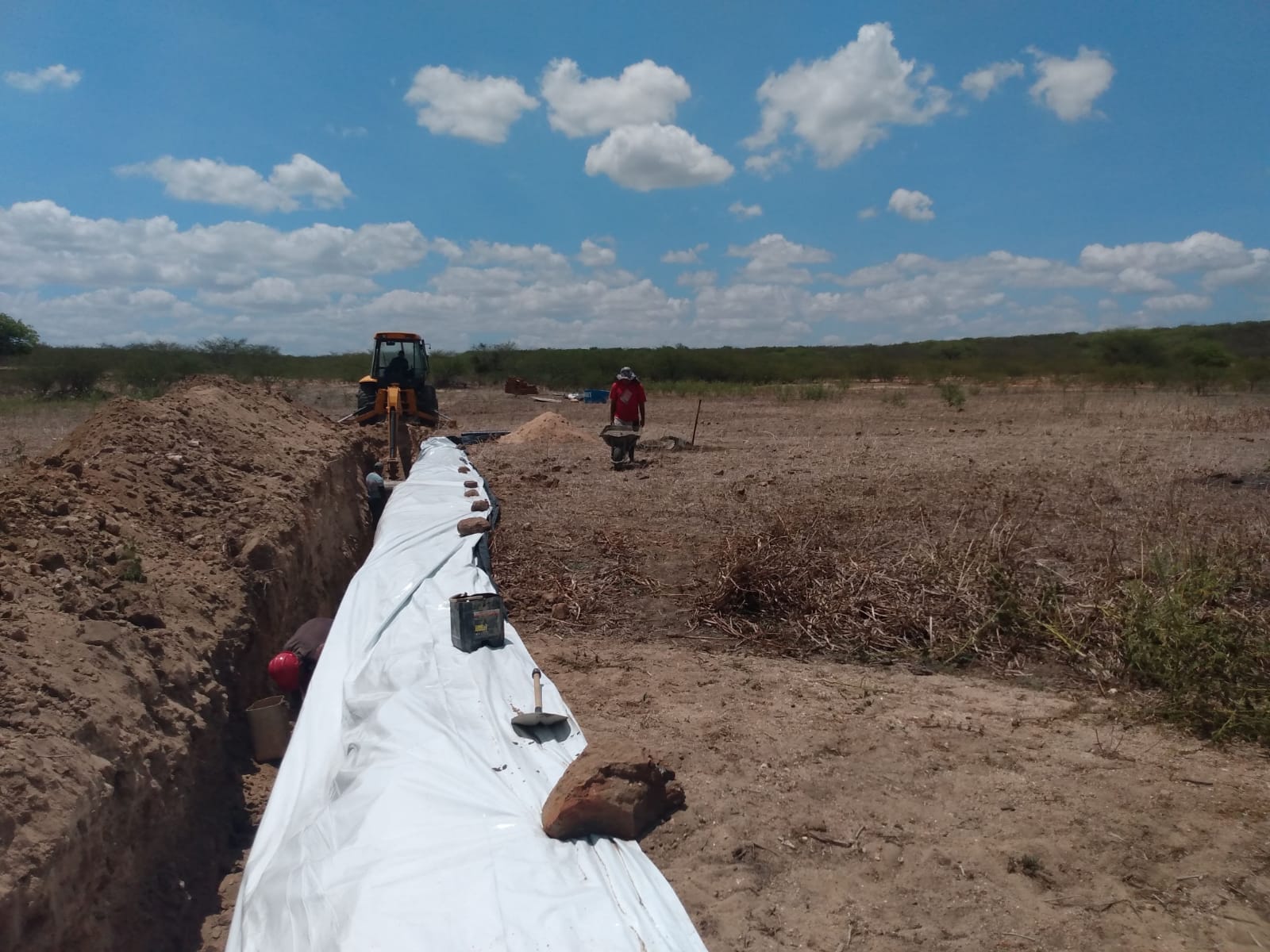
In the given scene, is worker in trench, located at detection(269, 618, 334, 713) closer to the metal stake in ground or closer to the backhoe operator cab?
the metal stake in ground

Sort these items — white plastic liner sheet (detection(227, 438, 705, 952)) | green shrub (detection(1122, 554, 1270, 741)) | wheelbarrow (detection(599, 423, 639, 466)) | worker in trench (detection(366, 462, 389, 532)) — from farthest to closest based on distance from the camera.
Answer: wheelbarrow (detection(599, 423, 639, 466))
worker in trench (detection(366, 462, 389, 532))
green shrub (detection(1122, 554, 1270, 741))
white plastic liner sheet (detection(227, 438, 705, 952))

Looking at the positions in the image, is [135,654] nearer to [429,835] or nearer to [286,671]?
[286,671]

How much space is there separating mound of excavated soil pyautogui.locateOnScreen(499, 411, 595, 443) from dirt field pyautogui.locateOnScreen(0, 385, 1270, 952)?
250 inches

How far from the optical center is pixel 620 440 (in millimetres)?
11680

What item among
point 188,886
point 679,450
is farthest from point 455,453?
point 188,886

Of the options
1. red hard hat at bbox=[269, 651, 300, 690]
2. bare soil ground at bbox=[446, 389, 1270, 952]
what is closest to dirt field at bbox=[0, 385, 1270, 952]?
bare soil ground at bbox=[446, 389, 1270, 952]

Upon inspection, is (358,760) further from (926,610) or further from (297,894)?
(926,610)

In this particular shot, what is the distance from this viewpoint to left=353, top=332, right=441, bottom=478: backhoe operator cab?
548 inches

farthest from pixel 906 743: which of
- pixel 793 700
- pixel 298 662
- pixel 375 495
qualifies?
pixel 375 495

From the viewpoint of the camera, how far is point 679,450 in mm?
13477

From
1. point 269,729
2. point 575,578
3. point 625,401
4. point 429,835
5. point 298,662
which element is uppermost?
point 625,401

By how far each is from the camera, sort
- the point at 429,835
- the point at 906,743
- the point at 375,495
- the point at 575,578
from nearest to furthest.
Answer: the point at 429,835 < the point at 906,743 < the point at 575,578 < the point at 375,495

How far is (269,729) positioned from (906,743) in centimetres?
302

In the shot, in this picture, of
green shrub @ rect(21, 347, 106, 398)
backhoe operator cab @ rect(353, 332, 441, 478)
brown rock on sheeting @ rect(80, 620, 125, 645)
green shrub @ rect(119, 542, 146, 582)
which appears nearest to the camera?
brown rock on sheeting @ rect(80, 620, 125, 645)
